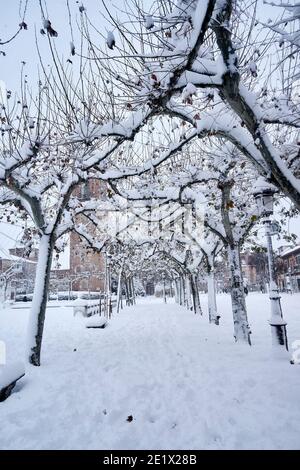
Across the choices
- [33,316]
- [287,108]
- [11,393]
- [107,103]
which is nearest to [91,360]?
[33,316]

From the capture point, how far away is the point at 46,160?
7.23 meters

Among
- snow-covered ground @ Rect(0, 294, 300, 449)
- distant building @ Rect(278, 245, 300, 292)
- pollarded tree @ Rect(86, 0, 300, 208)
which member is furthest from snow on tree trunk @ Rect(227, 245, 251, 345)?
distant building @ Rect(278, 245, 300, 292)

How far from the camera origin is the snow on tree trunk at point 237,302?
29.8 ft

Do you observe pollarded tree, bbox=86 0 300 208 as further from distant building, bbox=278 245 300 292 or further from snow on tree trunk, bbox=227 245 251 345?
distant building, bbox=278 245 300 292

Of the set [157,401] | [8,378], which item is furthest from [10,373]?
[157,401]

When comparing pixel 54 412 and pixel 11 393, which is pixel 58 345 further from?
pixel 54 412

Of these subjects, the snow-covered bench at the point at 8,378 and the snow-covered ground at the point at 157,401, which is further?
the snow-covered bench at the point at 8,378

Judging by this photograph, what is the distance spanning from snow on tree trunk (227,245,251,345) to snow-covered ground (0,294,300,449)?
692 millimetres

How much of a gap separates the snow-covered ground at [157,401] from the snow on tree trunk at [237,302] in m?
0.69

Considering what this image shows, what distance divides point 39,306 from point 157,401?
4006mm

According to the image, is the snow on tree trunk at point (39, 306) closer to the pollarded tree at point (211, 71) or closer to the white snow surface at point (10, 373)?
the white snow surface at point (10, 373)

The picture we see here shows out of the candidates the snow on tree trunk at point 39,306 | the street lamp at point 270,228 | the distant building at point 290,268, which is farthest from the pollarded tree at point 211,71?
the distant building at point 290,268

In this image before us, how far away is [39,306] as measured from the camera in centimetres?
728

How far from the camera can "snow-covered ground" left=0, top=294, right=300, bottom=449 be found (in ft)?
11.6
